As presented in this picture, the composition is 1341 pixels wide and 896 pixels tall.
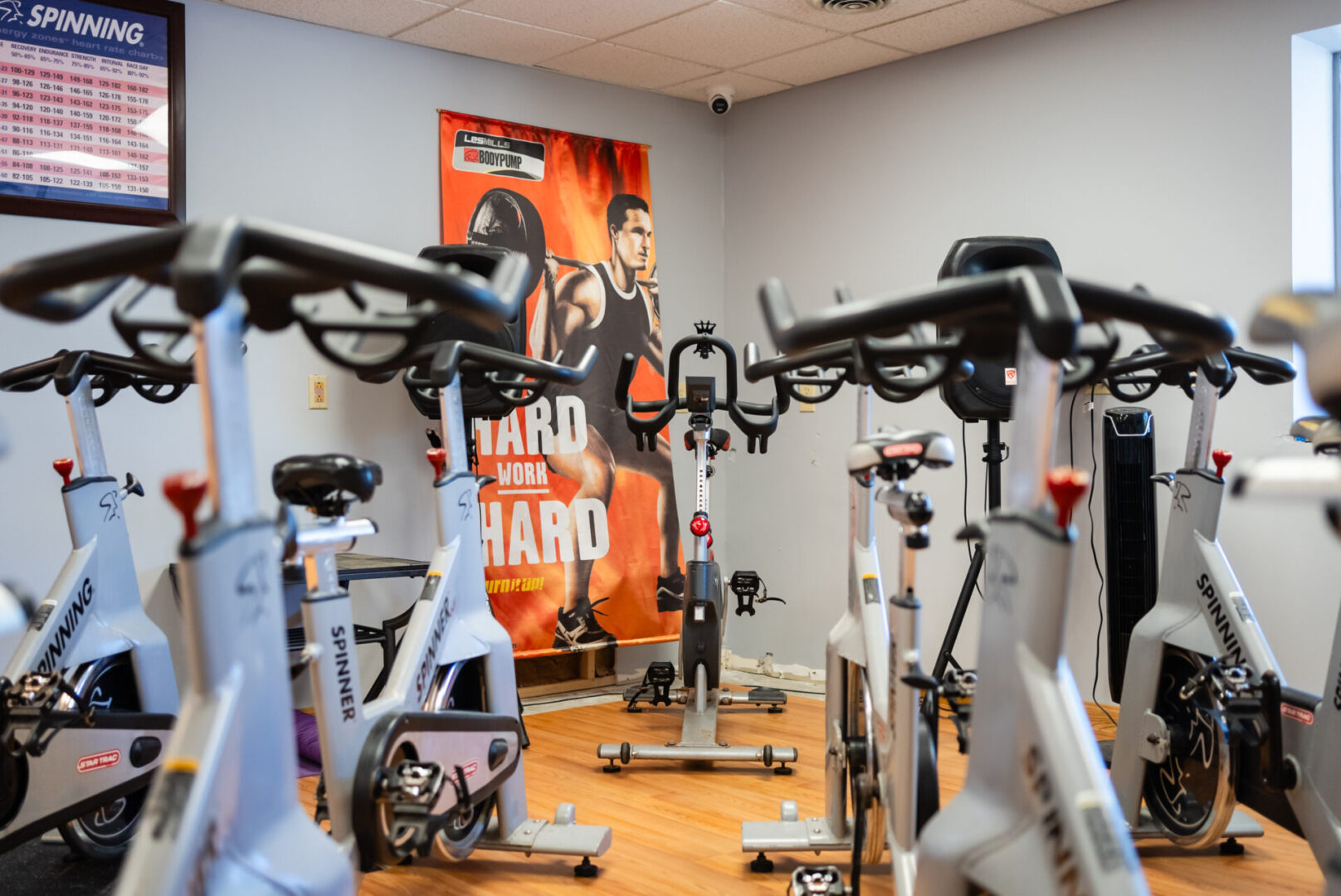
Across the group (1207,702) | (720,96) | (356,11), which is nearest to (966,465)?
(1207,702)

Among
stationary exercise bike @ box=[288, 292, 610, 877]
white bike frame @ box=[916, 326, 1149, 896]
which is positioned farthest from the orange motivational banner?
white bike frame @ box=[916, 326, 1149, 896]

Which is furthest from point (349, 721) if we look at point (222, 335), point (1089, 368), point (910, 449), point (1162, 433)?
point (1162, 433)

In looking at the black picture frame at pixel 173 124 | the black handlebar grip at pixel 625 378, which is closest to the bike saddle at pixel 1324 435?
the black handlebar grip at pixel 625 378

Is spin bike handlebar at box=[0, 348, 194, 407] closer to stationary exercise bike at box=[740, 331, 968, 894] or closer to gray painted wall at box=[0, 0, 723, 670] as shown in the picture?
gray painted wall at box=[0, 0, 723, 670]

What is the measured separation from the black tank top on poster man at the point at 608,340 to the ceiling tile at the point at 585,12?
1037mm

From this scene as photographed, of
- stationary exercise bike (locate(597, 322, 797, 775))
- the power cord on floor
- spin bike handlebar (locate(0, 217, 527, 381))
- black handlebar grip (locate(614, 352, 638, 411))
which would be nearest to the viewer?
spin bike handlebar (locate(0, 217, 527, 381))

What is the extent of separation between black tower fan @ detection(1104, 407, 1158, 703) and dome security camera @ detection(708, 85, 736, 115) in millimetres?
2397

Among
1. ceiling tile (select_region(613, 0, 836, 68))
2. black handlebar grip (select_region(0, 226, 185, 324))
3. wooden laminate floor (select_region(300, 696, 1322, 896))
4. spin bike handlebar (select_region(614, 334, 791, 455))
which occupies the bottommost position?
wooden laminate floor (select_region(300, 696, 1322, 896))

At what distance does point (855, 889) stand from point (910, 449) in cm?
76

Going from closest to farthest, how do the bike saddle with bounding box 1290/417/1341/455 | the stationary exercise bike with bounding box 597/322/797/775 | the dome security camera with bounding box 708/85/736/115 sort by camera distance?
the bike saddle with bounding box 1290/417/1341/455, the stationary exercise bike with bounding box 597/322/797/775, the dome security camera with bounding box 708/85/736/115

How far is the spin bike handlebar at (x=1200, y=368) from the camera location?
103 inches

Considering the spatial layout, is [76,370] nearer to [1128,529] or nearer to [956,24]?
[1128,529]

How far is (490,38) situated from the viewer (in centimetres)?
443

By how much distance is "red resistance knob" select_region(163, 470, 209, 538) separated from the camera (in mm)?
1292
